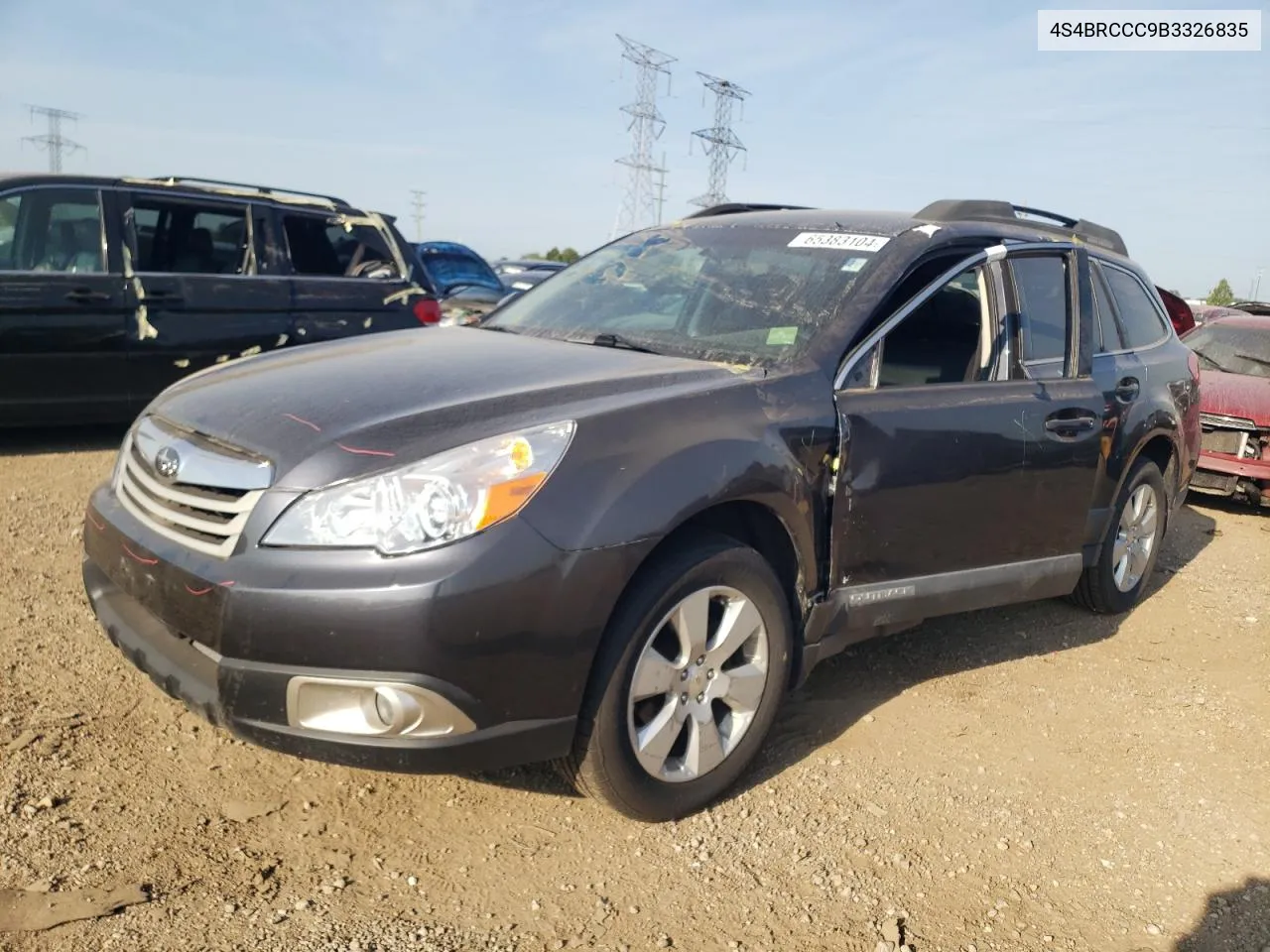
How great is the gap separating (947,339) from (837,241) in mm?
551

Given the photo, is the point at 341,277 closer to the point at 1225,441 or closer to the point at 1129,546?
the point at 1129,546

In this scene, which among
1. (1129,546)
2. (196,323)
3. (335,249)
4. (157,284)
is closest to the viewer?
(1129,546)

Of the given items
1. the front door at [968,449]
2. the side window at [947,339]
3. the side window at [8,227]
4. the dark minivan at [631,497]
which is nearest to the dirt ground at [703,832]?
the dark minivan at [631,497]

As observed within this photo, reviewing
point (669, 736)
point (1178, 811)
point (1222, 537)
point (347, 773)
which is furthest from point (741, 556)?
point (1222, 537)

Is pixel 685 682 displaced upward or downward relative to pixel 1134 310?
downward

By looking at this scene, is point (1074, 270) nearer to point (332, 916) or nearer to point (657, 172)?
point (332, 916)

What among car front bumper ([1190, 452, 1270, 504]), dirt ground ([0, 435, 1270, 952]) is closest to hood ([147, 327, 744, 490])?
dirt ground ([0, 435, 1270, 952])

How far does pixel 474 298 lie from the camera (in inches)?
402

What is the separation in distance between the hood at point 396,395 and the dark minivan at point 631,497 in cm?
1

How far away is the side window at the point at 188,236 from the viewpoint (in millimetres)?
6730

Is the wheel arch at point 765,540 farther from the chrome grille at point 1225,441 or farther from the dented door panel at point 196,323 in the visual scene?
the chrome grille at point 1225,441

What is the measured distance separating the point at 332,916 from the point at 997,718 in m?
2.44

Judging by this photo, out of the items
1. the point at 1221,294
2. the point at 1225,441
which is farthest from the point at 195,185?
the point at 1221,294

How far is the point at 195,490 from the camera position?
8.79 ft
